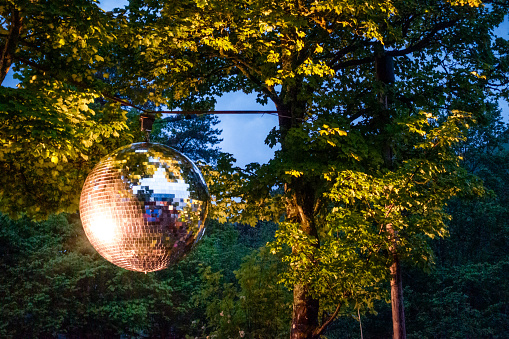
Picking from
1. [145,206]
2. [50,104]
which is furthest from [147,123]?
[50,104]

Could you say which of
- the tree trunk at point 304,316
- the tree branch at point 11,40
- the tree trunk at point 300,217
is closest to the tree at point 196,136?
the tree trunk at point 300,217

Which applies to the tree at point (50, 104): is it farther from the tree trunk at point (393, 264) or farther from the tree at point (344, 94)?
the tree trunk at point (393, 264)

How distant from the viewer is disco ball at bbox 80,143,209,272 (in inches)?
114

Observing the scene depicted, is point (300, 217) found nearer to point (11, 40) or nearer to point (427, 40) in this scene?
point (427, 40)

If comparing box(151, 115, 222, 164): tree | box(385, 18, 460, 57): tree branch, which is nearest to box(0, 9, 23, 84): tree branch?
box(385, 18, 460, 57): tree branch

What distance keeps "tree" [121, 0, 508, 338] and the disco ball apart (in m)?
4.65

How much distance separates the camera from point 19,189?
801cm

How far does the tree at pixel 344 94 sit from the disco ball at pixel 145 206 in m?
4.65

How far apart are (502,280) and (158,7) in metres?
22.3

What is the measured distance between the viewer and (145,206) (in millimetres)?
2883

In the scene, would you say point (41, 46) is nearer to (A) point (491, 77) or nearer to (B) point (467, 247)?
(A) point (491, 77)

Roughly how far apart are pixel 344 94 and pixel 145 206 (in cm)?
799

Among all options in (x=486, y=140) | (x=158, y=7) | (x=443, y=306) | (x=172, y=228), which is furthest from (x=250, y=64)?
(x=486, y=140)

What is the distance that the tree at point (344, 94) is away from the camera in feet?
27.6
